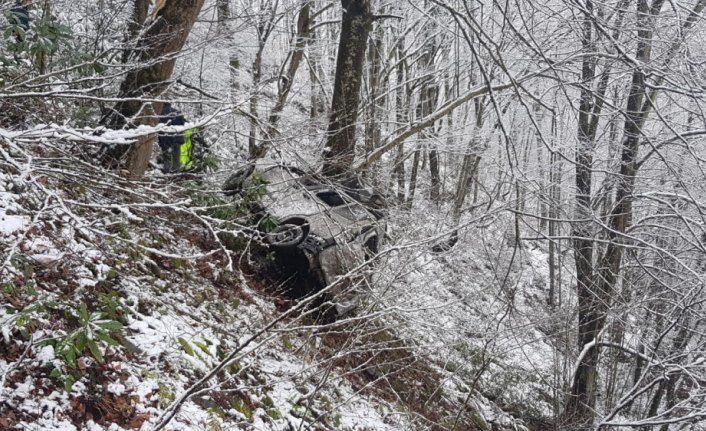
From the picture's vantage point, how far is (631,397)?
511cm

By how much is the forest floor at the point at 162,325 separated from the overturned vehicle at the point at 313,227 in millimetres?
365

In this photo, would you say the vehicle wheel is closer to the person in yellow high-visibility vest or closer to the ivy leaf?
the person in yellow high-visibility vest

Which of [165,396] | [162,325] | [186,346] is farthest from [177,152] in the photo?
[165,396]

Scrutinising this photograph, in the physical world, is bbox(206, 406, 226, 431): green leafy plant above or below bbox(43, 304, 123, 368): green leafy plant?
below

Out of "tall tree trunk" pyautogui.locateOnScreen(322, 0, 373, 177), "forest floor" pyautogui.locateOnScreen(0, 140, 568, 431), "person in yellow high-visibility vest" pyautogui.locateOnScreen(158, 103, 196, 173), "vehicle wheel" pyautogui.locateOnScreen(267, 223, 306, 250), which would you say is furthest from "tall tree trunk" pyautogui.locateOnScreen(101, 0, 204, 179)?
"tall tree trunk" pyautogui.locateOnScreen(322, 0, 373, 177)

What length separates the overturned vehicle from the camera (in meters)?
5.99

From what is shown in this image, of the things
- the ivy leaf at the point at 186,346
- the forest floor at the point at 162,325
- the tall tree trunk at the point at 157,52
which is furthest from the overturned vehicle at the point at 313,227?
the ivy leaf at the point at 186,346

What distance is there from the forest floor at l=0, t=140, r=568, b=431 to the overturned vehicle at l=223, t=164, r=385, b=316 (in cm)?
37

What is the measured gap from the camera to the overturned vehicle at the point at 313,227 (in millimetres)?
5988

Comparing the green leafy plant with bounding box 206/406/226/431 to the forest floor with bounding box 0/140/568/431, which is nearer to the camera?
the forest floor with bounding box 0/140/568/431

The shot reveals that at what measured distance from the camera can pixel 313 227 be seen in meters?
6.23

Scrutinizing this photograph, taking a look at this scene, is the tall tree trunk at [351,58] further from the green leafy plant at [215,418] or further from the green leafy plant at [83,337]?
the green leafy plant at [83,337]

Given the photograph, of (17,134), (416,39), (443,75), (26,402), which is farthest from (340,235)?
(416,39)

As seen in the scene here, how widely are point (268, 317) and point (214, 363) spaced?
4.85ft
